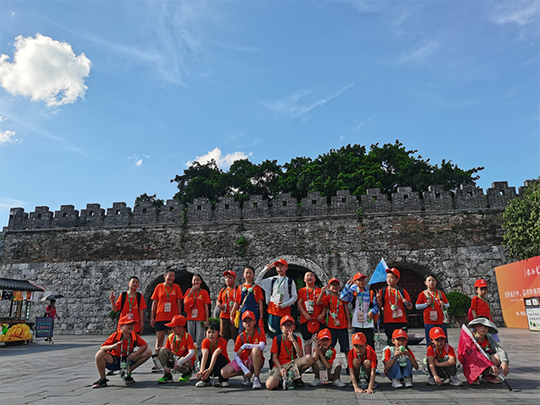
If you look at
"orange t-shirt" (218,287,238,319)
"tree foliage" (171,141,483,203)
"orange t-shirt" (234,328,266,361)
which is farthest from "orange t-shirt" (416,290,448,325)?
"tree foliage" (171,141,483,203)

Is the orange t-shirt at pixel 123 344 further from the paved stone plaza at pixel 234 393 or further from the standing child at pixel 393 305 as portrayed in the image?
the standing child at pixel 393 305

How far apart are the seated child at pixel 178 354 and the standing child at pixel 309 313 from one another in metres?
1.66

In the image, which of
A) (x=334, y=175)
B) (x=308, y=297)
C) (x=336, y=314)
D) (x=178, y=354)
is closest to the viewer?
(x=178, y=354)

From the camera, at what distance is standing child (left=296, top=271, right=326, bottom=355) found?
5.36m

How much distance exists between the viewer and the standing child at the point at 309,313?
5.36m

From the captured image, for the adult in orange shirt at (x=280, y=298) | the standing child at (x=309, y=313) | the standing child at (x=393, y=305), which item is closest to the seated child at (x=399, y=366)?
the standing child at (x=393, y=305)

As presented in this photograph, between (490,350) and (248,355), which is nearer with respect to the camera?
(490,350)

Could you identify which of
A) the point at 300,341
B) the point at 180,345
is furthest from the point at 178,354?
the point at 300,341

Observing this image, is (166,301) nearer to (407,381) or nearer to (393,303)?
(393,303)

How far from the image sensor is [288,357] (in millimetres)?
4855

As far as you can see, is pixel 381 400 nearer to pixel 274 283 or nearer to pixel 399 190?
pixel 274 283

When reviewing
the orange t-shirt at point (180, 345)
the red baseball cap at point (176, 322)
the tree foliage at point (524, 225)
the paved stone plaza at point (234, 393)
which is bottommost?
the paved stone plaza at point (234, 393)

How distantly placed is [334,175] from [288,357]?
72.4 ft

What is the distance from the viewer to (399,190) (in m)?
15.6
